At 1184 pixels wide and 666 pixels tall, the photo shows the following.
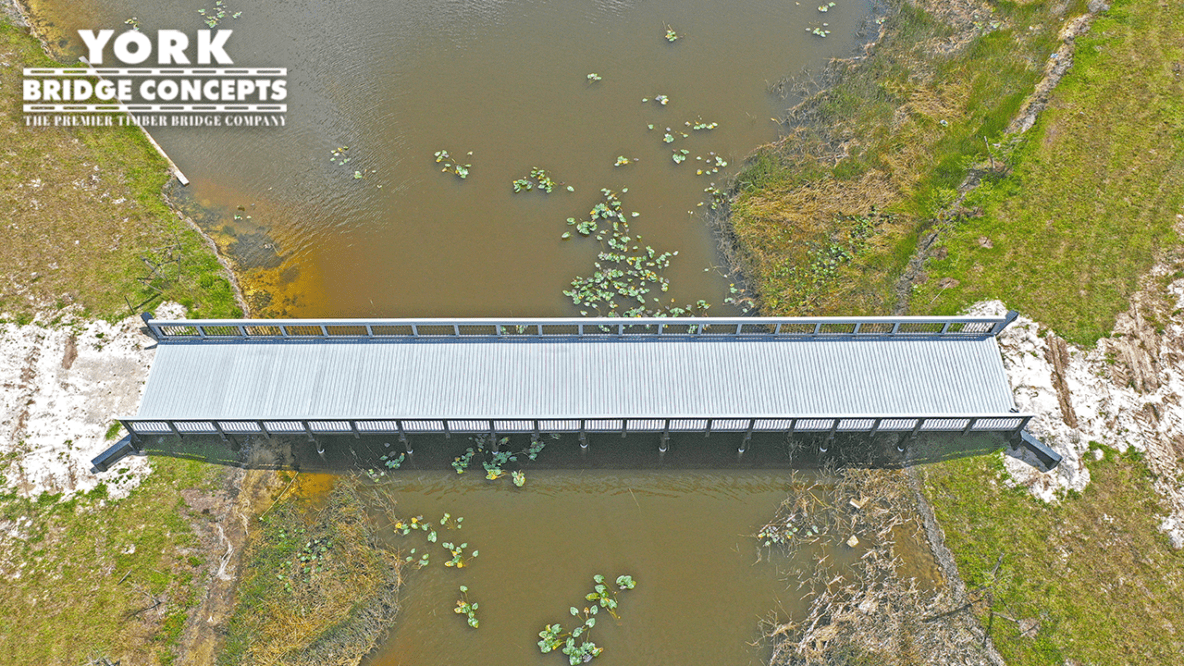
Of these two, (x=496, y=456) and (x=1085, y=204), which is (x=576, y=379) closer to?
(x=496, y=456)

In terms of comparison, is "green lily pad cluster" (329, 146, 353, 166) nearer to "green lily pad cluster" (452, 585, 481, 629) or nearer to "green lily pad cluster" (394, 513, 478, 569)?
"green lily pad cluster" (394, 513, 478, 569)

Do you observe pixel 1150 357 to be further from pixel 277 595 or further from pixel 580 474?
pixel 277 595

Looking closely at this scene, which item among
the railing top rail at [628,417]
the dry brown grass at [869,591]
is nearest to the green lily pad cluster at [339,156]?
the railing top rail at [628,417]

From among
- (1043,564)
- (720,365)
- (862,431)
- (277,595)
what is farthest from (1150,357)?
(277,595)

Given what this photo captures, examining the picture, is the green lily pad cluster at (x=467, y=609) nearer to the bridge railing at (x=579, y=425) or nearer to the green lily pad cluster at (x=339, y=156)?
the bridge railing at (x=579, y=425)

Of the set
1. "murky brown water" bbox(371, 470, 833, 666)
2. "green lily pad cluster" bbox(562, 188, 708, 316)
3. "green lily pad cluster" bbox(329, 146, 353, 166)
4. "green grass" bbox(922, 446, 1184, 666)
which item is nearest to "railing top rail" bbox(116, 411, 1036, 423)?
"green grass" bbox(922, 446, 1184, 666)

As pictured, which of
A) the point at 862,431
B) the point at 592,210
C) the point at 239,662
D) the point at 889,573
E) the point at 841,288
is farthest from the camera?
the point at 592,210
